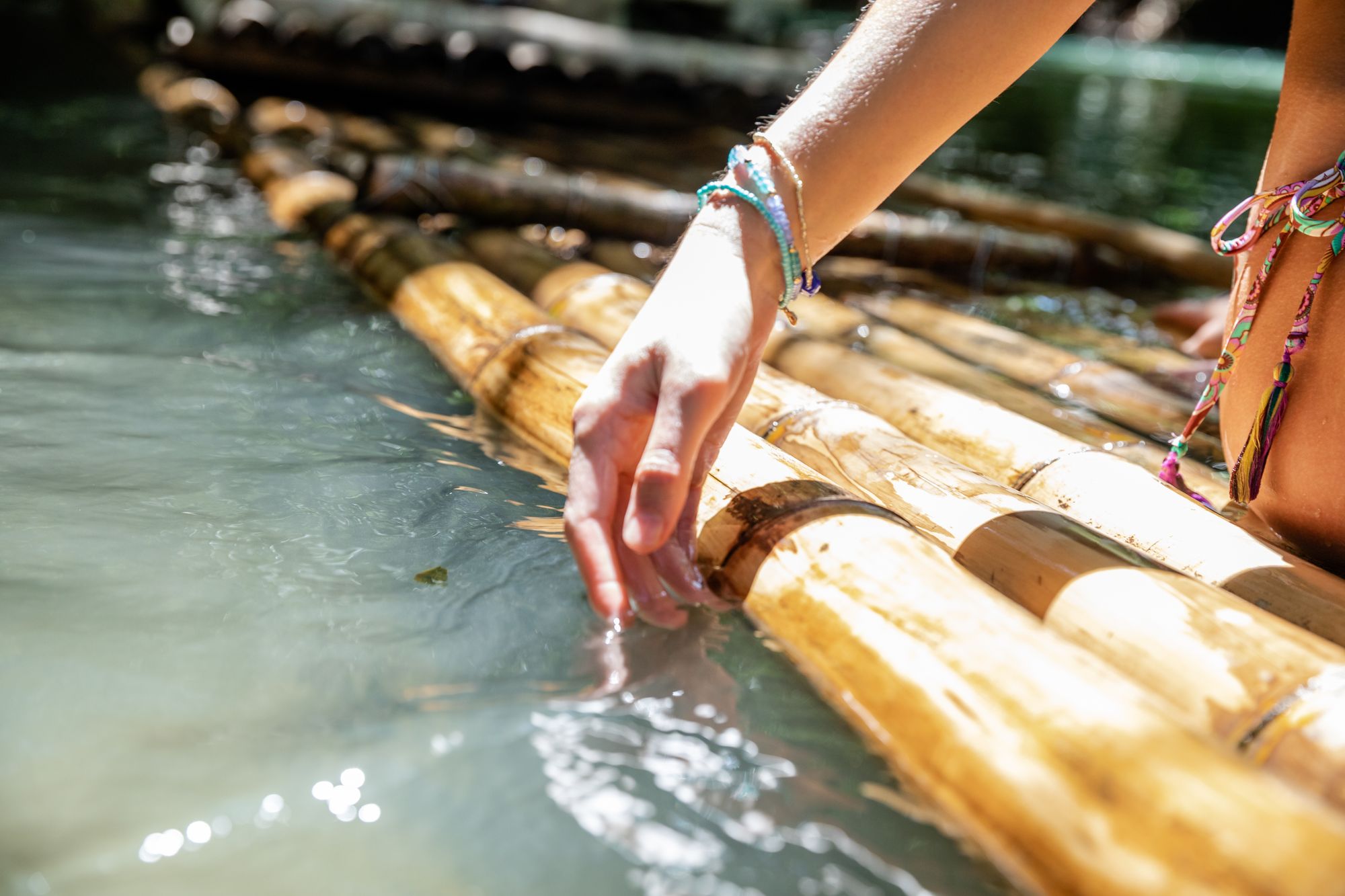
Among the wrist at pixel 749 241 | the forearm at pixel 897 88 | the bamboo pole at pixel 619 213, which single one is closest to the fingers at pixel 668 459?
the wrist at pixel 749 241

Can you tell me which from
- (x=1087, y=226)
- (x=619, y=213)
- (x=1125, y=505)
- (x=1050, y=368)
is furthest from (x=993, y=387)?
(x=1087, y=226)

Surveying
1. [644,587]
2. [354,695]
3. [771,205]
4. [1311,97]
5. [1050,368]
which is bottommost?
[354,695]

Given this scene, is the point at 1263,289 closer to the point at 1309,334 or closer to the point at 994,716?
the point at 1309,334

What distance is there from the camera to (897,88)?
140cm

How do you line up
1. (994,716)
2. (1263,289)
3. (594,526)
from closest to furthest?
(994,716)
(594,526)
(1263,289)

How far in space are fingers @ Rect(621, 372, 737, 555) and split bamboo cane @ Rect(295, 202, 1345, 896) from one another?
1.03ft

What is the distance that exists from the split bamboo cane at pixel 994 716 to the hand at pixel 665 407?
0.60ft

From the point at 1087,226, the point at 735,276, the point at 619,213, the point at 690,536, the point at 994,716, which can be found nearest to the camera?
the point at 994,716

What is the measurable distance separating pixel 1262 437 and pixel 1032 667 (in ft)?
2.63

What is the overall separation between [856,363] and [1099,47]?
59.7 m

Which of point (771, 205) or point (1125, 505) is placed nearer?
point (771, 205)

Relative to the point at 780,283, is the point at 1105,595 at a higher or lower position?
lower

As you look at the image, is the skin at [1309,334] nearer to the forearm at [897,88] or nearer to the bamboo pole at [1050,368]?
the forearm at [897,88]

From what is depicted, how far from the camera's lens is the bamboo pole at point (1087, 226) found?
5043 mm
